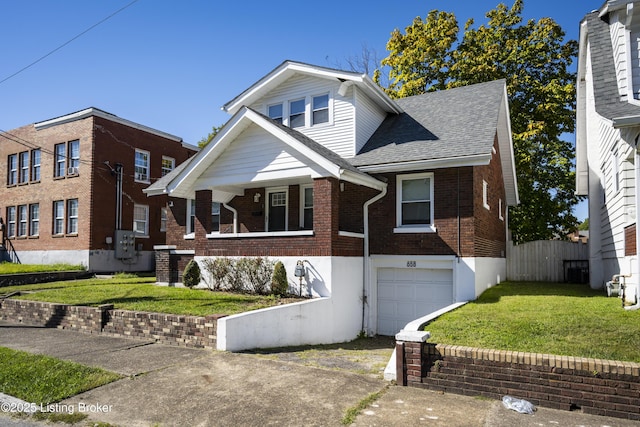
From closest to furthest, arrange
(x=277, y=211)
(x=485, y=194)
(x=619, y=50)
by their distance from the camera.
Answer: (x=619, y=50)
(x=485, y=194)
(x=277, y=211)

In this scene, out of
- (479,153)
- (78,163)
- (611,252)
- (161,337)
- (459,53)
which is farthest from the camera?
(459,53)

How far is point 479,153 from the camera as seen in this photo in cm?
1150

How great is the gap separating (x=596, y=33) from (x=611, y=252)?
606 cm

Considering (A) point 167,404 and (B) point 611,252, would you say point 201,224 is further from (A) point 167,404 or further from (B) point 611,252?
(B) point 611,252

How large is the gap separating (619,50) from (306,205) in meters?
9.60

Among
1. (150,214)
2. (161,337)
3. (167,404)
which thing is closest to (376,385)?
(167,404)

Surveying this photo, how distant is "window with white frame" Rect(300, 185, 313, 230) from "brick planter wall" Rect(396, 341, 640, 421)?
890 cm

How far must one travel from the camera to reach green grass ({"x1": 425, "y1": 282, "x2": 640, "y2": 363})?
6332 mm

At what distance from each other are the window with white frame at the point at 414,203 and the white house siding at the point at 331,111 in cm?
230

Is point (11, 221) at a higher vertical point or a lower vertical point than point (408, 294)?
higher

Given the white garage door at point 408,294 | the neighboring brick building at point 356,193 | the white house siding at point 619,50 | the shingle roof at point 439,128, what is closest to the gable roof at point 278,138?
the neighboring brick building at point 356,193

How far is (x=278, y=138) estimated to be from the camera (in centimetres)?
1262

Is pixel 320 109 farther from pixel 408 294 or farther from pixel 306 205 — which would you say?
pixel 408 294

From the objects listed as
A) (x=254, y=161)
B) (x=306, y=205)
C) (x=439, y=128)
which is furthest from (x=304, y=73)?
(x=439, y=128)
